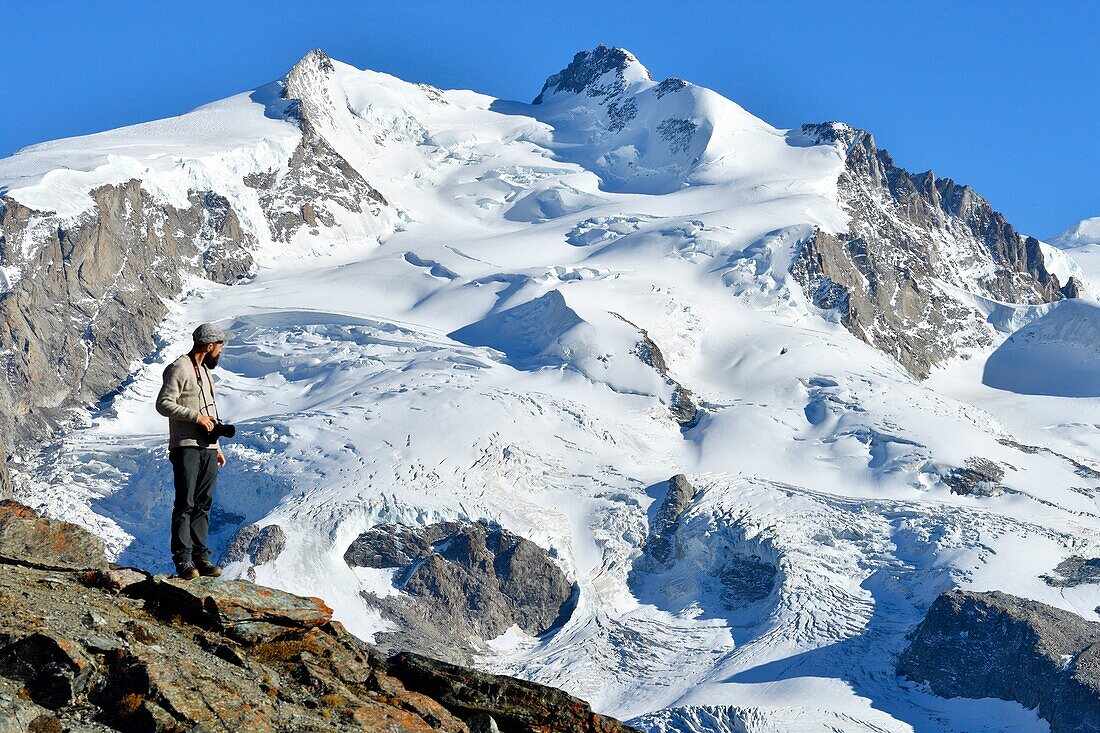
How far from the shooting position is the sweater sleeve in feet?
64.6

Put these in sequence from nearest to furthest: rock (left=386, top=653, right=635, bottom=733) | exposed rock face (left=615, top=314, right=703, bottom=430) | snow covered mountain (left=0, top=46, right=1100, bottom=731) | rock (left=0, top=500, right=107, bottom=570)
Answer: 1. rock (left=386, top=653, right=635, bottom=733)
2. rock (left=0, top=500, right=107, bottom=570)
3. snow covered mountain (left=0, top=46, right=1100, bottom=731)
4. exposed rock face (left=615, top=314, right=703, bottom=430)

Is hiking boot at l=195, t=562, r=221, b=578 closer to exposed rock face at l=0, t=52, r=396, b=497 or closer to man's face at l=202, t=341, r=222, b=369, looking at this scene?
man's face at l=202, t=341, r=222, b=369

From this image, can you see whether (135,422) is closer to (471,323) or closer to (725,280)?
(471,323)

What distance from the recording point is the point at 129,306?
183m

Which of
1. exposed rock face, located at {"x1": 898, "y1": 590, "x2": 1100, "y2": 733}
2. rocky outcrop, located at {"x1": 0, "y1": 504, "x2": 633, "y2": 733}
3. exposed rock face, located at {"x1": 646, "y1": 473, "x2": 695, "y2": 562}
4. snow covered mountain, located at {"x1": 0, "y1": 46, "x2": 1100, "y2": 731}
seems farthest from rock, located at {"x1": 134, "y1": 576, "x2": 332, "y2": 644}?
exposed rock face, located at {"x1": 646, "y1": 473, "x2": 695, "y2": 562}

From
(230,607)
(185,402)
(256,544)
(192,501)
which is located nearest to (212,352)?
(185,402)

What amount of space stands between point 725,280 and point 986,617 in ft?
249

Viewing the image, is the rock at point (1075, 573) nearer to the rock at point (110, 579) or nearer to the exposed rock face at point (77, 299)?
the exposed rock face at point (77, 299)

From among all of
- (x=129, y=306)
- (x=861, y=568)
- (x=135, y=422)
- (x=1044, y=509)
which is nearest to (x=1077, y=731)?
(x=861, y=568)

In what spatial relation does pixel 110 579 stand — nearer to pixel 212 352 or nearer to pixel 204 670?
pixel 204 670

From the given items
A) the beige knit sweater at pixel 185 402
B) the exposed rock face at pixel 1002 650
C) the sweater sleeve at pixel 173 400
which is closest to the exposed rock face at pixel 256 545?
the exposed rock face at pixel 1002 650

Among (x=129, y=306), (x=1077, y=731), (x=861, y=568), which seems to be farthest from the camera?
(x=129, y=306)

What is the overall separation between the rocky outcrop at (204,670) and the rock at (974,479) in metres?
140

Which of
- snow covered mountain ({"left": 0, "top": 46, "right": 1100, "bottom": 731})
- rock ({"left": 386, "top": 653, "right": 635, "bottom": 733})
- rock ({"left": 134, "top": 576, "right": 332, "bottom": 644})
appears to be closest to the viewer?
rock ({"left": 134, "top": 576, "right": 332, "bottom": 644})
